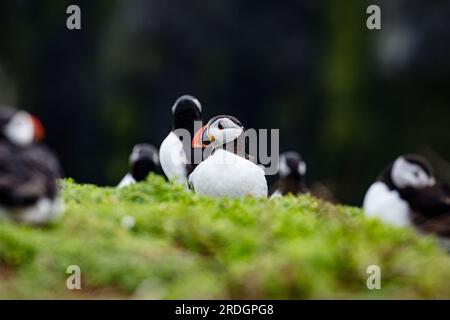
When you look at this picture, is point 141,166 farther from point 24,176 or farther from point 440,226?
point 24,176

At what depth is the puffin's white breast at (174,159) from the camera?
1166 cm

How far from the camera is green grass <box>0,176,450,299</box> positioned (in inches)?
279

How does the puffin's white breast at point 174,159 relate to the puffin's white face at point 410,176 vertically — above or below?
above

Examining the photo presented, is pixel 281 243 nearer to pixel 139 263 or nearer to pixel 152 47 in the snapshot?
pixel 139 263

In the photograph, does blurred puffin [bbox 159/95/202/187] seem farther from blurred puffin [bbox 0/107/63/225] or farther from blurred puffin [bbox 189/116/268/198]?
blurred puffin [bbox 0/107/63/225]

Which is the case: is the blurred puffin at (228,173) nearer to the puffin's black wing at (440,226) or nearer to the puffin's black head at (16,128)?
the puffin's black wing at (440,226)

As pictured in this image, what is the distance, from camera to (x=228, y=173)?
9977 mm

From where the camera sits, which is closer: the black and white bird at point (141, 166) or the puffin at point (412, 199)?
the puffin at point (412, 199)

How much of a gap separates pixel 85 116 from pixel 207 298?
2302cm

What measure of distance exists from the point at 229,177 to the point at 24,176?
9.45 feet

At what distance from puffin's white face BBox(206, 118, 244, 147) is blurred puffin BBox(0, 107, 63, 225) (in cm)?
273

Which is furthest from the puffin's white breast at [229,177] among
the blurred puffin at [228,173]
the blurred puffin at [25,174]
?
the blurred puffin at [25,174]

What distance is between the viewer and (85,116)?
29.5 meters

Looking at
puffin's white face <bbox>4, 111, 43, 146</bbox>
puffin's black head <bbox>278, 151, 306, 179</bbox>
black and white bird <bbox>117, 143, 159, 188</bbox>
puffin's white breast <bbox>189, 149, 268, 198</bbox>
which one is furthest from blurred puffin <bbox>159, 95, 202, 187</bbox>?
puffin's black head <bbox>278, 151, 306, 179</bbox>
